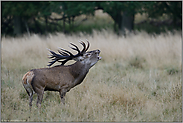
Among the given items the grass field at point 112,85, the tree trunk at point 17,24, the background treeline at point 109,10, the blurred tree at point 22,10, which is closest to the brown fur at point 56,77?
the grass field at point 112,85

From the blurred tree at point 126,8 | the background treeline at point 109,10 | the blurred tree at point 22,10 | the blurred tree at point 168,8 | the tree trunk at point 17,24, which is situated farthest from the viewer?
the tree trunk at point 17,24

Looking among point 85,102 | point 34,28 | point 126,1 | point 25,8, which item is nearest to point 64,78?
point 85,102

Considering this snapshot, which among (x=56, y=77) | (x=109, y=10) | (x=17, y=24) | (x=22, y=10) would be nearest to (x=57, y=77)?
(x=56, y=77)

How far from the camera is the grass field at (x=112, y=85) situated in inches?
164

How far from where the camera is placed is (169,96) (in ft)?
16.5

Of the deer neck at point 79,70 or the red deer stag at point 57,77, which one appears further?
the deer neck at point 79,70

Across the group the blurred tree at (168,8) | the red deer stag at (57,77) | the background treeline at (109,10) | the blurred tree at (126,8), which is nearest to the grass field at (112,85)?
the red deer stag at (57,77)

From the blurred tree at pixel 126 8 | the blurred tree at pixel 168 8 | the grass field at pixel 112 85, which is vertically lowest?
the grass field at pixel 112 85

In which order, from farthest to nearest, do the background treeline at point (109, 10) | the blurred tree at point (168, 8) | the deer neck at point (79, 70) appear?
the blurred tree at point (168, 8) → the background treeline at point (109, 10) → the deer neck at point (79, 70)

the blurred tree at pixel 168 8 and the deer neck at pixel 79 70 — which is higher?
the blurred tree at pixel 168 8

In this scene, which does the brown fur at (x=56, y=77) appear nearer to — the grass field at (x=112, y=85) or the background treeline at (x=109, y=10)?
the grass field at (x=112, y=85)

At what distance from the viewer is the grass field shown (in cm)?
415

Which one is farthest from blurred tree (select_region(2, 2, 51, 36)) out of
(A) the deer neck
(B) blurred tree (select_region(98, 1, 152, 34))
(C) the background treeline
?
(A) the deer neck

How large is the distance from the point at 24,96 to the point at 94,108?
1920 mm
